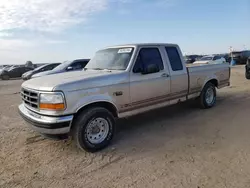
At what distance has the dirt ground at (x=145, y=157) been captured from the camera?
3266mm

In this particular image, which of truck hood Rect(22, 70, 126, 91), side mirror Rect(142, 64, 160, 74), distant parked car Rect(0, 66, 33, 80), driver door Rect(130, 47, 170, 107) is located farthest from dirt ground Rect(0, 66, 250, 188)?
distant parked car Rect(0, 66, 33, 80)

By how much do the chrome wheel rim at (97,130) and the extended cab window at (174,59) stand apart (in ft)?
7.81

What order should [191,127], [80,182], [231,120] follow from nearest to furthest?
[80,182], [191,127], [231,120]

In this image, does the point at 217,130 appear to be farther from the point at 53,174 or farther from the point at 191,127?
the point at 53,174

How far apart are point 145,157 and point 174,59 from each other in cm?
291

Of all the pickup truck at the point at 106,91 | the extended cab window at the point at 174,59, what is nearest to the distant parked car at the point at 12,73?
the pickup truck at the point at 106,91

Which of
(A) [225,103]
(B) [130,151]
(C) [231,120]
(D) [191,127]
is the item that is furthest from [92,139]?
(A) [225,103]

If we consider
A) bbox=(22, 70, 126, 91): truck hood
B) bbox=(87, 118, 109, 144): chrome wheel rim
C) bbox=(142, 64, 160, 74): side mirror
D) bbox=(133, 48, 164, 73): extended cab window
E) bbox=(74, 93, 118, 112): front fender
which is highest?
bbox=(133, 48, 164, 73): extended cab window

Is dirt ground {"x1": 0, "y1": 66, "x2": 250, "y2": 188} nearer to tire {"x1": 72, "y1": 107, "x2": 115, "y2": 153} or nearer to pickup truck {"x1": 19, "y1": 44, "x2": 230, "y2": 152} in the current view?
tire {"x1": 72, "y1": 107, "x2": 115, "y2": 153}

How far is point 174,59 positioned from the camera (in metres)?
5.89

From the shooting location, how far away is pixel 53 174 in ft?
11.6

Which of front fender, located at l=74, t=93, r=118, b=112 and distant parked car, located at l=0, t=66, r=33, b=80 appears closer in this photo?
front fender, located at l=74, t=93, r=118, b=112

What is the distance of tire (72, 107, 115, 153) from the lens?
4.06 metres

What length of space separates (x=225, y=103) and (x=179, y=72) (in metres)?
2.71
